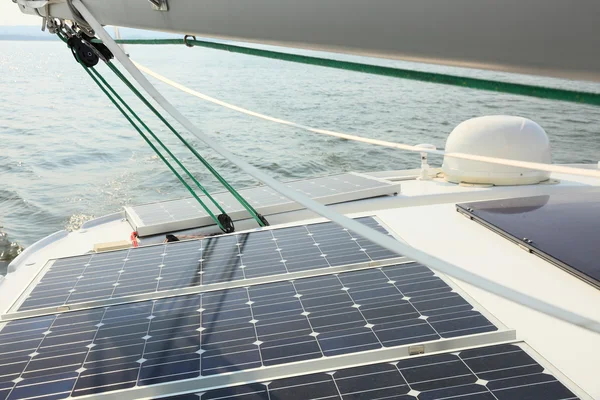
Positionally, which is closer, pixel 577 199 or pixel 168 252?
pixel 168 252

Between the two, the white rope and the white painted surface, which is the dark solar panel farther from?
the white rope

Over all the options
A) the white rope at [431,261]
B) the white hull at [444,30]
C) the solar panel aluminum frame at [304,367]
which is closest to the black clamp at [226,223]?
the solar panel aluminum frame at [304,367]

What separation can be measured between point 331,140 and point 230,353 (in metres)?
25.9

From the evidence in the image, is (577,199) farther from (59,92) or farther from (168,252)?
(59,92)

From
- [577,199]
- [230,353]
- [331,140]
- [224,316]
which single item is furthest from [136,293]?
[331,140]

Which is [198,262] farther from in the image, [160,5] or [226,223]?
[160,5]

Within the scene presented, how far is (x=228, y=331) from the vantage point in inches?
179

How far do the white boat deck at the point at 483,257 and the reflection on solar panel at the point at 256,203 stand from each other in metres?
0.18

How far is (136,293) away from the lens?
5488 mm

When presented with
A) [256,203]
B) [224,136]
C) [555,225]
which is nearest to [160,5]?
[555,225]

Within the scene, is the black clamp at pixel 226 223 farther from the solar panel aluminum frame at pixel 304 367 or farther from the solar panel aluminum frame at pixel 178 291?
the solar panel aluminum frame at pixel 304 367

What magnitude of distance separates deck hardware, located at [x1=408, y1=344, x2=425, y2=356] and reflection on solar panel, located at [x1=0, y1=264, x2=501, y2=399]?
9 centimetres

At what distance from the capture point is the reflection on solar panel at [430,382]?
3559 millimetres

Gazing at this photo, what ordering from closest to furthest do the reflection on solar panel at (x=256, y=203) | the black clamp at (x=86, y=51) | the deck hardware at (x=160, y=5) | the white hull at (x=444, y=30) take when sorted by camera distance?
the white hull at (x=444, y=30), the deck hardware at (x=160, y=5), the black clamp at (x=86, y=51), the reflection on solar panel at (x=256, y=203)
